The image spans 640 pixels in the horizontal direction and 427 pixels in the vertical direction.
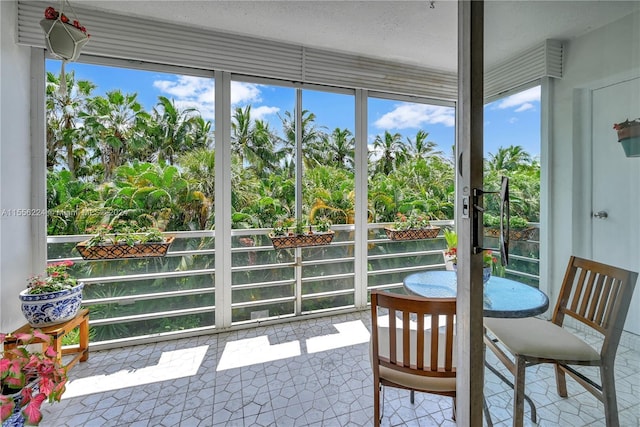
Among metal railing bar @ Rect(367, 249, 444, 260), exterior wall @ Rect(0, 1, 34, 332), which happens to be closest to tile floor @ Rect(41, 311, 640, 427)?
exterior wall @ Rect(0, 1, 34, 332)

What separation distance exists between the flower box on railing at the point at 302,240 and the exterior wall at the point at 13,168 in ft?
5.81

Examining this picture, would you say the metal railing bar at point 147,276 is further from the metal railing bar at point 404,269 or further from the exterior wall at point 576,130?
the exterior wall at point 576,130

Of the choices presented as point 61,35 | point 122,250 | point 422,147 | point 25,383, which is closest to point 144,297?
point 122,250

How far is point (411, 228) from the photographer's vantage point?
3113 millimetres

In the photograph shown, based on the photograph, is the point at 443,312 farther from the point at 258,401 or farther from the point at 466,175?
the point at 258,401

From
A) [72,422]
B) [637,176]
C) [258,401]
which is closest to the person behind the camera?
[637,176]

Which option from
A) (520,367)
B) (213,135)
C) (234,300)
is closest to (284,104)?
(213,135)

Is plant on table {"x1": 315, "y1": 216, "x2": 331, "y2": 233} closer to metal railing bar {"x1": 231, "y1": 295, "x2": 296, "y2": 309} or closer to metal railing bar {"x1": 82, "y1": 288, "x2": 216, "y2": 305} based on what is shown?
metal railing bar {"x1": 231, "y1": 295, "x2": 296, "y2": 309}

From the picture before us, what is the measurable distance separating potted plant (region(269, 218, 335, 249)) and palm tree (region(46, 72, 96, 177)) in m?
1.66

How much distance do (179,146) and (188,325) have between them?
5.17 feet

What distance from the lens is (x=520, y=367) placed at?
1078mm

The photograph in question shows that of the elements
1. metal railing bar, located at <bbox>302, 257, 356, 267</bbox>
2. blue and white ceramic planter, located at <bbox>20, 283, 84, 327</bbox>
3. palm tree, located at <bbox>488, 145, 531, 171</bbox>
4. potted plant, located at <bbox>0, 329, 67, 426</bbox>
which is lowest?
potted plant, located at <bbox>0, 329, 67, 426</bbox>

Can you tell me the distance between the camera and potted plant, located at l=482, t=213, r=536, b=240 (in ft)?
3.37

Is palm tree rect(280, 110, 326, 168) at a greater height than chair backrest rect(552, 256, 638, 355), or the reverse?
palm tree rect(280, 110, 326, 168)
